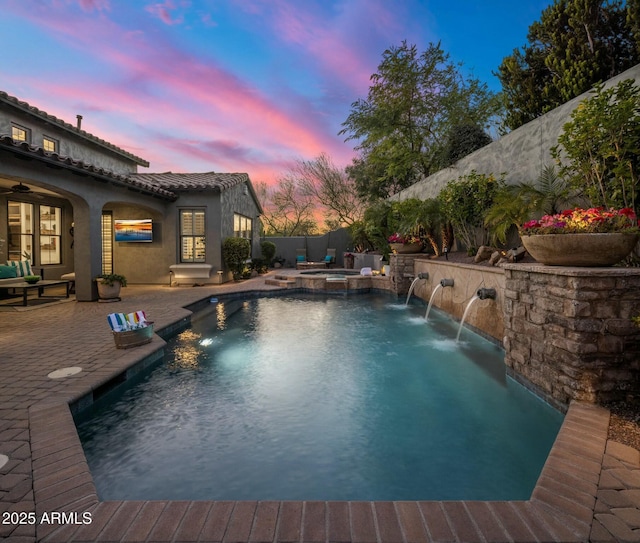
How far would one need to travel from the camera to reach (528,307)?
3.75 m

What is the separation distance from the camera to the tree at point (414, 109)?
724 inches

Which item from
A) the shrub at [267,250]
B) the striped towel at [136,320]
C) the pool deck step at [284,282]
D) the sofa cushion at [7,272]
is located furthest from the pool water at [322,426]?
the shrub at [267,250]

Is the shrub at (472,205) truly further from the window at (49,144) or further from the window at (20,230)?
the window at (20,230)

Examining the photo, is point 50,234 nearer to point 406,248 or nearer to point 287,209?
point 406,248

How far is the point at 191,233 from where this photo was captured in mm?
12883

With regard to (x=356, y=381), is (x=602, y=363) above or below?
above

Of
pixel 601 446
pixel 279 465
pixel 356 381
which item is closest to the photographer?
pixel 601 446

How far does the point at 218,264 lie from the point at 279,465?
35.6 ft

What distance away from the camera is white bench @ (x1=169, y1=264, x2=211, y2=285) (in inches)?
487

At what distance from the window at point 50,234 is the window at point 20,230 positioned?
1.34 ft

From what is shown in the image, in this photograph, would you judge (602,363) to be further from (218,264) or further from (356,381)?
(218,264)

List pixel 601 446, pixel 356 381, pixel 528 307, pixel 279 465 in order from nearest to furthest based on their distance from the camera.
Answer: pixel 601 446
pixel 279 465
pixel 528 307
pixel 356 381

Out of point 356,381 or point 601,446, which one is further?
point 356,381

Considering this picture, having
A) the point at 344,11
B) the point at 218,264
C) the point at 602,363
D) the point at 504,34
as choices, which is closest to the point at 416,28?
the point at 504,34
